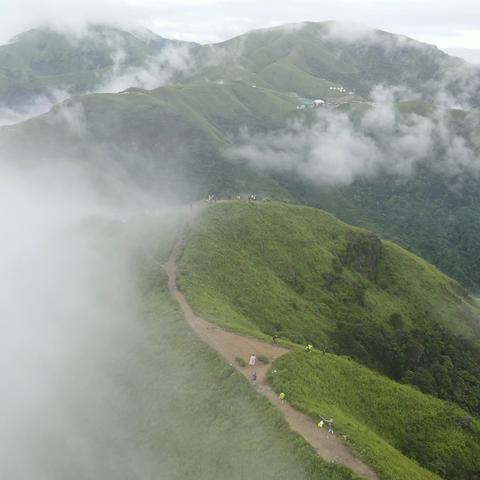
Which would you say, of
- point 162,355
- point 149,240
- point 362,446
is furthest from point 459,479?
point 149,240

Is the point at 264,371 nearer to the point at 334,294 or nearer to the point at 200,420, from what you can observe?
the point at 200,420

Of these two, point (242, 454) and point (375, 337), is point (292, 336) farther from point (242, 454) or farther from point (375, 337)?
point (242, 454)

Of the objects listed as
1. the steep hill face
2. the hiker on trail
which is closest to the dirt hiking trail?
the hiker on trail

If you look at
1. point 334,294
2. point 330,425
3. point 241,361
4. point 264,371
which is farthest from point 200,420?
point 334,294

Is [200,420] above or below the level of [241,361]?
below

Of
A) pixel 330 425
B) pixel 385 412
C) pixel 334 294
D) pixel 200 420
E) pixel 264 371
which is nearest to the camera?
pixel 330 425

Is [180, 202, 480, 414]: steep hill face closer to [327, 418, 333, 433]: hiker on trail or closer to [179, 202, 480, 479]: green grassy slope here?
[179, 202, 480, 479]: green grassy slope
